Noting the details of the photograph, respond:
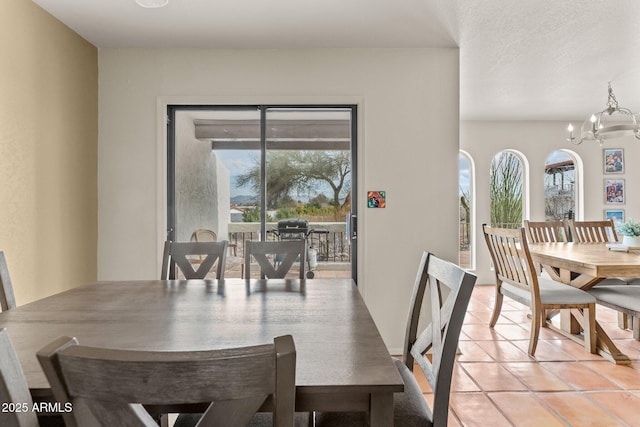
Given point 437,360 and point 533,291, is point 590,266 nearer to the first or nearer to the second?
point 533,291

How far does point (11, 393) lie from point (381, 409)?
753 millimetres

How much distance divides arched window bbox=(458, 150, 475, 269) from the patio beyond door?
3.31 metres

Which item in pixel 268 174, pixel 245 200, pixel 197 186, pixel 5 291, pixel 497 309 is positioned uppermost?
pixel 268 174

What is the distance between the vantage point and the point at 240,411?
2.33 ft

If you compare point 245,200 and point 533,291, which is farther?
point 245,200

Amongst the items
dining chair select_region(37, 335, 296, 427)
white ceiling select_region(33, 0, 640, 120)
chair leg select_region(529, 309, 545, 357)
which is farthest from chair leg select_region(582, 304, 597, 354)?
dining chair select_region(37, 335, 296, 427)

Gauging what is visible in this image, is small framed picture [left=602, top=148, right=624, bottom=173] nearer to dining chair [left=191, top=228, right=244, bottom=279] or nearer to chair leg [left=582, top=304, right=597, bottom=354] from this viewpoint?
chair leg [left=582, top=304, right=597, bottom=354]

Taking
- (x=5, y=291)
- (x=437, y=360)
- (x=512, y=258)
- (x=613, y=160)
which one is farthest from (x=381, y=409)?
(x=613, y=160)

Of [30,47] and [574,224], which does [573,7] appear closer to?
[574,224]

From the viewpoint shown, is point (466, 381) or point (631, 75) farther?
point (631, 75)

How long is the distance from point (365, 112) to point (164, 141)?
69.5 inches

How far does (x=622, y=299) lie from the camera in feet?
10.4

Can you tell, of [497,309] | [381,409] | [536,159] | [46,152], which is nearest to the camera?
[381,409]

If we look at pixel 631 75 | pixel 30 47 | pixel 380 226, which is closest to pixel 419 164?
pixel 380 226
